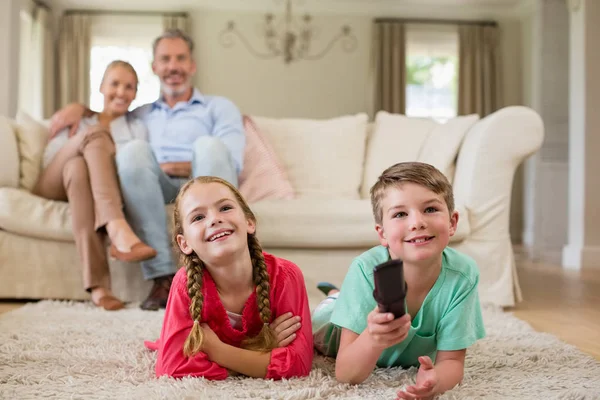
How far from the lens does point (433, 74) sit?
677 centimetres

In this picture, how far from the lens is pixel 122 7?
21.2 feet

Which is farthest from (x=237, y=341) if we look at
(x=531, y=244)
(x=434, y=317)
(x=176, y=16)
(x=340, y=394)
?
(x=176, y=16)

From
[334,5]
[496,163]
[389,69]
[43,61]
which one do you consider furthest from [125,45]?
[496,163]

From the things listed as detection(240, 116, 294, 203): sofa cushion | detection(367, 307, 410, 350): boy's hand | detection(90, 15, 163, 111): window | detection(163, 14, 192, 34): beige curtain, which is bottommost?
detection(367, 307, 410, 350): boy's hand

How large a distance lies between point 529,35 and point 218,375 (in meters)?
6.23

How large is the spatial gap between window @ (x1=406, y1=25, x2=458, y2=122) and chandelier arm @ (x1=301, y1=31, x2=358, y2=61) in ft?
1.98

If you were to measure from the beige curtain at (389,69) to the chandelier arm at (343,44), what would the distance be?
0.24 m

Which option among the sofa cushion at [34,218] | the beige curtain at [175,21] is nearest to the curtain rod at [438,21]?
the beige curtain at [175,21]

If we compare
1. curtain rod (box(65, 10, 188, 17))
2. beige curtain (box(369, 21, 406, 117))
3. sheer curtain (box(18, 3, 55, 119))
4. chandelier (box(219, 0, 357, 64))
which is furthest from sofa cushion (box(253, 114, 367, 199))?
curtain rod (box(65, 10, 188, 17))

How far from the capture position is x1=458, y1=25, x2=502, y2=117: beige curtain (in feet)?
21.6

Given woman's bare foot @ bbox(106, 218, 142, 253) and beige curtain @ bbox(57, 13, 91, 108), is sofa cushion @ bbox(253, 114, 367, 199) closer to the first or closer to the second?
woman's bare foot @ bbox(106, 218, 142, 253)

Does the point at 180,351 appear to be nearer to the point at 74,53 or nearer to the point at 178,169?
the point at 178,169

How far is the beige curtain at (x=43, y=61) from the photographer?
598cm

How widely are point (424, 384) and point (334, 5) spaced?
6.03 m
